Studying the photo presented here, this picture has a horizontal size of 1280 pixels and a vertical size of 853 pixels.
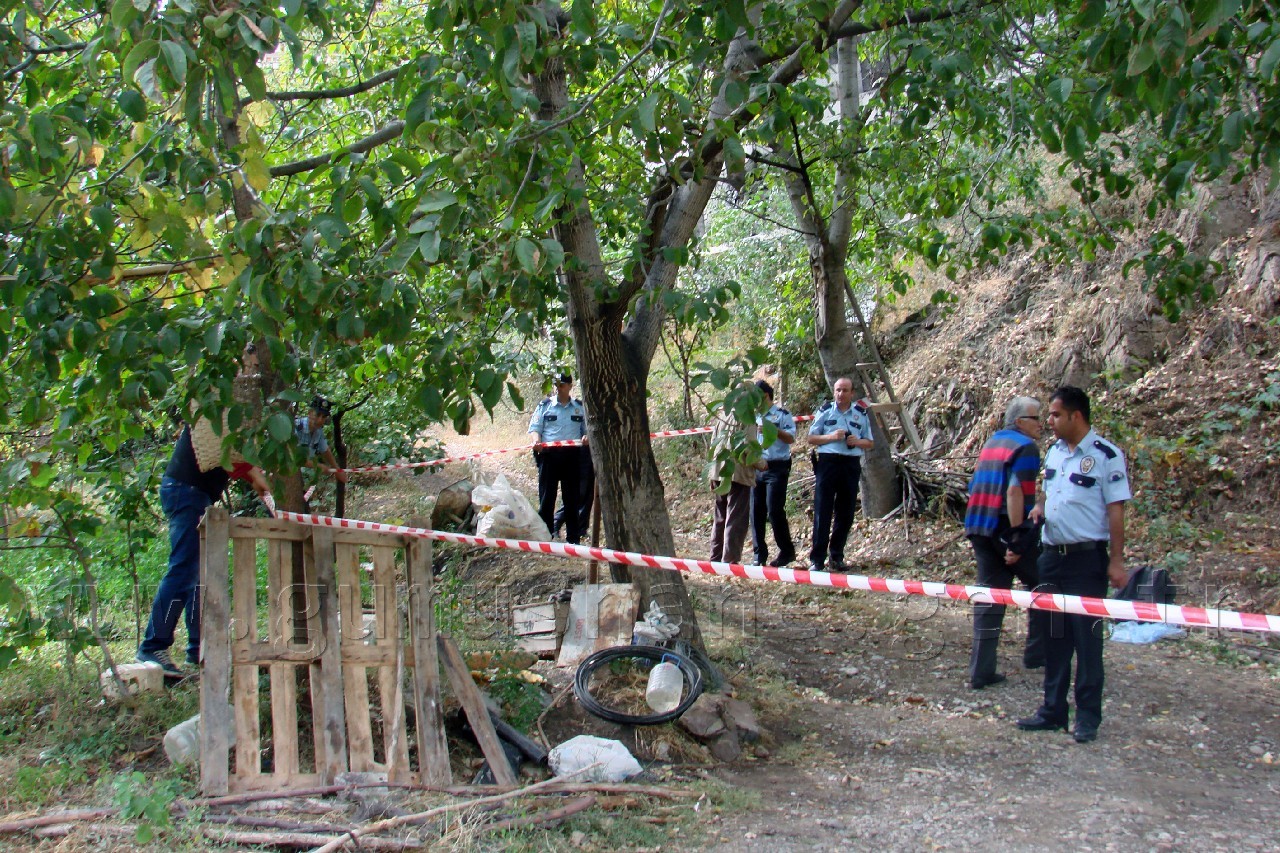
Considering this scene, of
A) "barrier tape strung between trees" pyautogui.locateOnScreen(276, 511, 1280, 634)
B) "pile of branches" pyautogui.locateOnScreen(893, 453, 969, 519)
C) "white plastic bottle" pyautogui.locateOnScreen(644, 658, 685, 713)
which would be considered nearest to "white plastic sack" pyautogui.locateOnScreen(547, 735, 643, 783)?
"white plastic bottle" pyautogui.locateOnScreen(644, 658, 685, 713)

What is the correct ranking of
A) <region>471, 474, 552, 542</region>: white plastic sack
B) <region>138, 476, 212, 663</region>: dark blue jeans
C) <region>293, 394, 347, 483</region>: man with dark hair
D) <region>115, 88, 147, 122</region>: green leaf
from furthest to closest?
<region>471, 474, 552, 542</region>: white plastic sack → <region>293, 394, 347, 483</region>: man with dark hair → <region>138, 476, 212, 663</region>: dark blue jeans → <region>115, 88, 147, 122</region>: green leaf

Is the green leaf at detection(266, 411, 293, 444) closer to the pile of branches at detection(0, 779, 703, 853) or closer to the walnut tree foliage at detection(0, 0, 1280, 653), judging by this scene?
the walnut tree foliage at detection(0, 0, 1280, 653)

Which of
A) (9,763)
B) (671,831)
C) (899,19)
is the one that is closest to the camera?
(671,831)

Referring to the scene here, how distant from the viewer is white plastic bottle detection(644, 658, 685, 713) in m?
5.11

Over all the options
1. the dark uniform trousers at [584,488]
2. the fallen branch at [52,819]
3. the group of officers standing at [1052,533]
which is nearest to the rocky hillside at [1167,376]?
the group of officers standing at [1052,533]

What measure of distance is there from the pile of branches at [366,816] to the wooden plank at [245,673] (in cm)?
21

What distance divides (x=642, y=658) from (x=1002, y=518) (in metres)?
2.25

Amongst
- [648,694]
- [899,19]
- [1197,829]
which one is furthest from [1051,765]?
[899,19]

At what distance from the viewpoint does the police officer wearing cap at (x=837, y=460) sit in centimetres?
851

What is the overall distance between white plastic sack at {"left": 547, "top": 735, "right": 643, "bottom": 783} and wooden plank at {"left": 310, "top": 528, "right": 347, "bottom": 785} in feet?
3.07

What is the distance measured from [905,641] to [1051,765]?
86.2 inches

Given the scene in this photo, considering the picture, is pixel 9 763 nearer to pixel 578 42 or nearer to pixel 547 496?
pixel 578 42

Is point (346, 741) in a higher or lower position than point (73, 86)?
lower

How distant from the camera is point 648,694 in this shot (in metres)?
5.14
